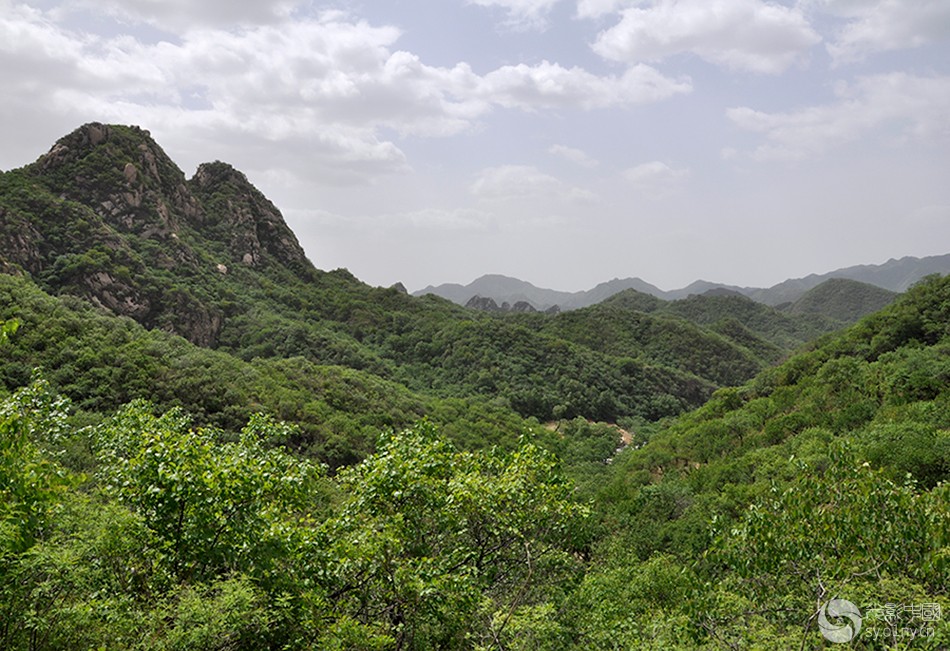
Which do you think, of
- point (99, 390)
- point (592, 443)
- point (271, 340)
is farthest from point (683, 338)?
point (99, 390)

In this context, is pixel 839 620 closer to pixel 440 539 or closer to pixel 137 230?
pixel 440 539

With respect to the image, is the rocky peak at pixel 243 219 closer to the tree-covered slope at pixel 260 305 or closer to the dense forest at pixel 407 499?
the tree-covered slope at pixel 260 305

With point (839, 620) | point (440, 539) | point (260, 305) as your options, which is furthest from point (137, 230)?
point (839, 620)

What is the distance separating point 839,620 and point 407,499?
20.2 ft

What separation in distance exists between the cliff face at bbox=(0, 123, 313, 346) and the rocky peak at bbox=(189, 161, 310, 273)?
0.80 ft

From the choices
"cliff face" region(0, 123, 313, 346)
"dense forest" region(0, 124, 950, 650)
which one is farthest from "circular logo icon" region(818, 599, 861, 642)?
"cliff face" region(0, 123, 313, 346)

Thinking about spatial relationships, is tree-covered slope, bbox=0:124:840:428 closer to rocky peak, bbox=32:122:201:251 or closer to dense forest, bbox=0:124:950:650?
rocky peak, bbox=32:122:201:251

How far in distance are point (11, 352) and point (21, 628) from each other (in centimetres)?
3575

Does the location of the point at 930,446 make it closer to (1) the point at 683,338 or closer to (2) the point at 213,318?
(2) the point at 213,318

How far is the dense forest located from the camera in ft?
19.5

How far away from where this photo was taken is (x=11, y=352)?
1228 inches

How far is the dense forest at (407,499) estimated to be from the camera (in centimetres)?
595

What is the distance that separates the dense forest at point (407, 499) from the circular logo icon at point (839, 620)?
0.05 metres

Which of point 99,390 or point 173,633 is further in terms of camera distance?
point 99,390
